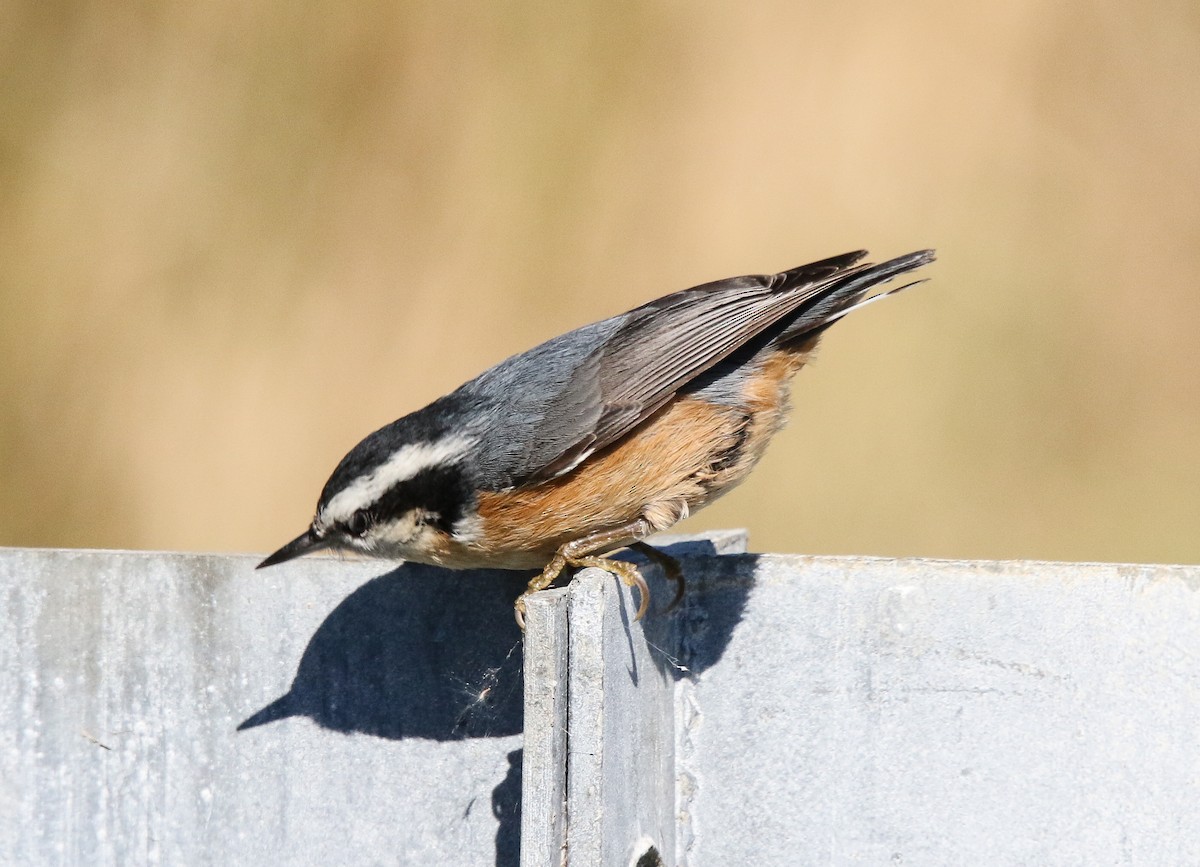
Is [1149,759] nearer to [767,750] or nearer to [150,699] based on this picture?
[767,750]

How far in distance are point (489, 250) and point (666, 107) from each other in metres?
1.08

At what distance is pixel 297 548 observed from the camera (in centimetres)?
279

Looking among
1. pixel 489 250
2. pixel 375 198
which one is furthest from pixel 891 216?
pixel 375 198

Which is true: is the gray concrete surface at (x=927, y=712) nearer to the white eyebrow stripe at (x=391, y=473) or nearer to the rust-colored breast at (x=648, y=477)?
the rust-colored breast at (x=648, y=477)

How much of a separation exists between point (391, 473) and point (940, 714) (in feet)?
4.70

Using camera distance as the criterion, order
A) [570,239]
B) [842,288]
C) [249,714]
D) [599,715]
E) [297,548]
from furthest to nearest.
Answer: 1. [570,239]
2. [842,288]
3. [297,548]
4. [249,714]
5. [599,715]

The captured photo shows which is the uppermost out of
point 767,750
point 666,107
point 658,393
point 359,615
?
point 666,107

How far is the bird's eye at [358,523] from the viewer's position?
288 cm

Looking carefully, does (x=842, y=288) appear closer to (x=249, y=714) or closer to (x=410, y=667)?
(x=410, y=667)

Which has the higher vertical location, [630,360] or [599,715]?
[630,360]

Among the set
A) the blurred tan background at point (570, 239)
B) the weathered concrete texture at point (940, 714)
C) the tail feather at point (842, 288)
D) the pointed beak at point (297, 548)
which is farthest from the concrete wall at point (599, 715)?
the blurred tan background at point (570, 239)

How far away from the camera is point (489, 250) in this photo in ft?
18.4

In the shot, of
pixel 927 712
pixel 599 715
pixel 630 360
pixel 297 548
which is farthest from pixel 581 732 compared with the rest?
pixel 630 360

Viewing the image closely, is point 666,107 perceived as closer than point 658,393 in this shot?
No
